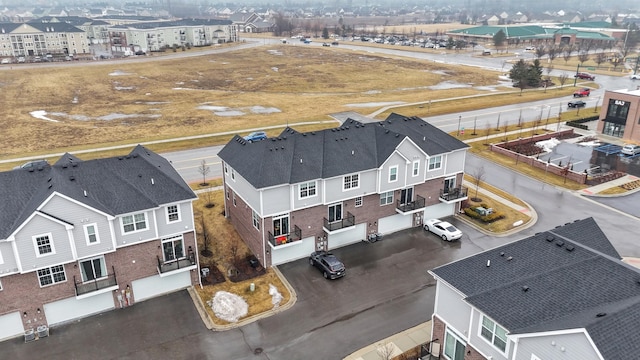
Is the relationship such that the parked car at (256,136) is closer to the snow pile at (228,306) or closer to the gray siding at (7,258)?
the snow pile at (228,306)

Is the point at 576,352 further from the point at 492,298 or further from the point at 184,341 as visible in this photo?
the point at 184,341

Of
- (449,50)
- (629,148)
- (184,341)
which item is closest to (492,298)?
(184,341)

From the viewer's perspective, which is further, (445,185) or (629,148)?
(629,148)

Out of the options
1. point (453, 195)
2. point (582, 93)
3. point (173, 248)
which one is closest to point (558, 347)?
point (173, 248)

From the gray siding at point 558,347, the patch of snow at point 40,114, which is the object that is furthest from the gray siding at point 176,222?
the patch of snow at point 40,114

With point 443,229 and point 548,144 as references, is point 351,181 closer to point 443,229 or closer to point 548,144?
point 443,229

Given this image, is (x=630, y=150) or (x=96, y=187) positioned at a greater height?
(x=96, y=187)
